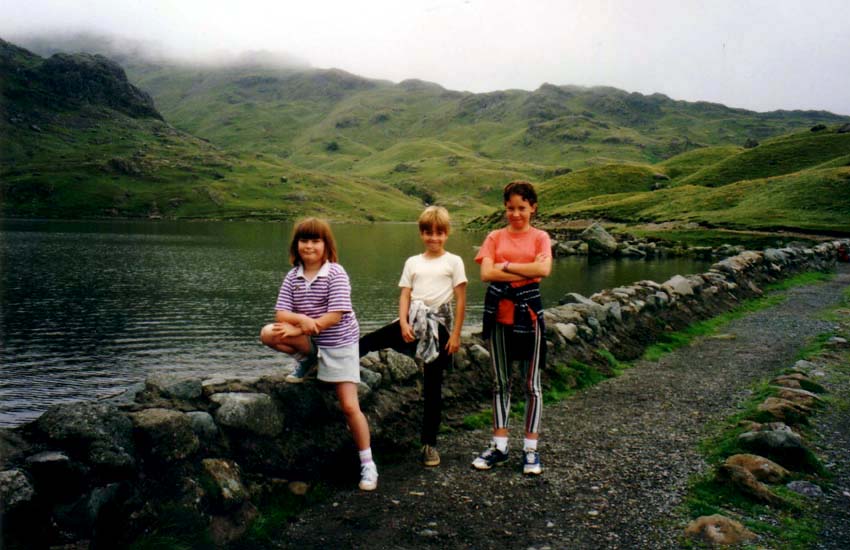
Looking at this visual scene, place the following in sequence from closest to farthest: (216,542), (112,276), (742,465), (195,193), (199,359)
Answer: (216,542), (742,465), (199,359), (112,276), (195,193)

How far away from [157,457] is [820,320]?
23191mm

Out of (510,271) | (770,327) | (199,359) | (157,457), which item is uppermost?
(510,271)

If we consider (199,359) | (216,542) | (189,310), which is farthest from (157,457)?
(189,310)

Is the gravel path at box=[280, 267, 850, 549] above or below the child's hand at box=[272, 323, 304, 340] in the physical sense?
below

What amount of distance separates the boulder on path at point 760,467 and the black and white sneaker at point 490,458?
3035 millimetres

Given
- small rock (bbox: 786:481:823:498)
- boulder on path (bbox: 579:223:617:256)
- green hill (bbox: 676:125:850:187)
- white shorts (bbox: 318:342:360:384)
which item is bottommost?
boulder on path (bbox: 579:223:617:256)

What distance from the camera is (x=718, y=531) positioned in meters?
6.11

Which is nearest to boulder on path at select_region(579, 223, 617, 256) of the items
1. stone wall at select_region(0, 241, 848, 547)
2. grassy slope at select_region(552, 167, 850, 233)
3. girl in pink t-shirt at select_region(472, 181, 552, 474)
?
grassy slope at select_region(552, 167, 850, 233)

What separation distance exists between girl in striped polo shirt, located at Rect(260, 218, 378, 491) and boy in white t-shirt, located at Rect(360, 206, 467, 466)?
3.29 feet

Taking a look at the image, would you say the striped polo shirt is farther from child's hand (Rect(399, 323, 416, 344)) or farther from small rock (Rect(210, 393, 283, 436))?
small rock (Rect(210, 393, 283, 436))

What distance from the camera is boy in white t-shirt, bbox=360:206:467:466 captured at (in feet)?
25.9

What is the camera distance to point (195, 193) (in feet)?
642

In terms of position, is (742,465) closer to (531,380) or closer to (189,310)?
(531,380)

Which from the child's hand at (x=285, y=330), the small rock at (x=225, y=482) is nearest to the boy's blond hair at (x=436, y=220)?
the child's hand at (x=285, y=330)
